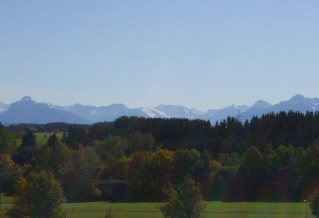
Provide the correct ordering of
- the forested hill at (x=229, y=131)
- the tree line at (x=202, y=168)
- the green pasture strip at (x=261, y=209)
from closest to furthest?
1. the green pasture strip at (x=261, y=209)
2. the tree line at (x=202, y=168)
3. the forested hill at (x=229, y=131)

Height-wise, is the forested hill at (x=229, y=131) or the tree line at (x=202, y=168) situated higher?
the forested hill at (x=229, y=131)

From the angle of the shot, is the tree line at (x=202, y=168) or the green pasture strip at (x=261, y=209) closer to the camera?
the green pasture strip at (x=261, y=209)

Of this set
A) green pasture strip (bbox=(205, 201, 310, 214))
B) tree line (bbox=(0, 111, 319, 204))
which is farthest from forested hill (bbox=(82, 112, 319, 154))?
green pasture strip (bbox=(205, 201, 310, 214))

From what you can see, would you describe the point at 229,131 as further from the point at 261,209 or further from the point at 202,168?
the point at 261,209

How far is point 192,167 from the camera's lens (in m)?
66.3

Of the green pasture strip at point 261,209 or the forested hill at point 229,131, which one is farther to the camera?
the forested hill at point 229,131

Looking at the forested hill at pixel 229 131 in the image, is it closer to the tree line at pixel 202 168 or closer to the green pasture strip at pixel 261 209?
the tree line at pixel 202 168

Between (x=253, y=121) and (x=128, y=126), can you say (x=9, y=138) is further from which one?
(x=253, y=121)

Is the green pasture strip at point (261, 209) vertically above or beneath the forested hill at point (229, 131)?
beneath

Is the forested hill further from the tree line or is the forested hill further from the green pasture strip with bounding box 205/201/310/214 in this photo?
A: the green pasture strip with bounding box 205/201/310/214

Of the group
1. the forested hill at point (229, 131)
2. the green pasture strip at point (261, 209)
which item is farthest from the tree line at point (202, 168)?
the green pasture strip at point (261, 209)

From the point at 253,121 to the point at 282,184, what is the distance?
153 ft

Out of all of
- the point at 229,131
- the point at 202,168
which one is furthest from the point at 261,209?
the point at 229,131

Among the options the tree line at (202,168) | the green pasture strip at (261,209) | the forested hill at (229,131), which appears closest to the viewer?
the green pasture strip at (261,209)
